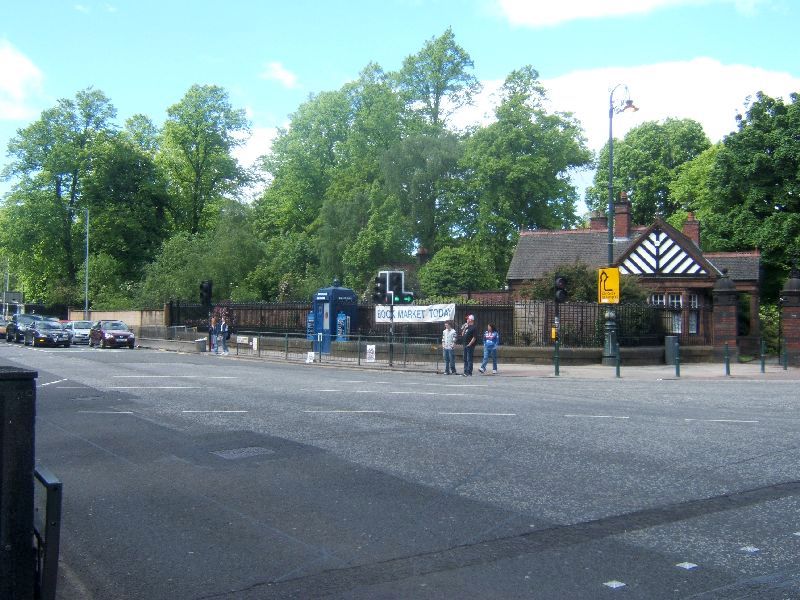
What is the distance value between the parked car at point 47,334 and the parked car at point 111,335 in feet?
5.44

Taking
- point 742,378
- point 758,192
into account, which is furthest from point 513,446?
point 758,192

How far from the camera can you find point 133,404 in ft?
49.7

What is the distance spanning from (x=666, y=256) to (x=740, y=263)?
419cm

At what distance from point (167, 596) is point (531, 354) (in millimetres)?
25993

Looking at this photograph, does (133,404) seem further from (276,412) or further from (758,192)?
(758,192)

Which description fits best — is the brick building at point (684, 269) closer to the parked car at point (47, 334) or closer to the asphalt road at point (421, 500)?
the parked car at point (47, 334)

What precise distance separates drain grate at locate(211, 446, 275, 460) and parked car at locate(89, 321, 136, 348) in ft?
112

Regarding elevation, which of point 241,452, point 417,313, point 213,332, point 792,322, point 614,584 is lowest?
point 614,584

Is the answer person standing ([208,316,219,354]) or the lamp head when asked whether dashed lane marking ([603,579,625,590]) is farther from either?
person standing ([208,316,219,354])

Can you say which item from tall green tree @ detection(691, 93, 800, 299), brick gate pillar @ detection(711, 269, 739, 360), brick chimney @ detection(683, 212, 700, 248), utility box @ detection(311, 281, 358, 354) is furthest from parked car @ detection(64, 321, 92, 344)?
tall green tree @ detection(691, 93, 800, 299)

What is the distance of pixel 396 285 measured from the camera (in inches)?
1171

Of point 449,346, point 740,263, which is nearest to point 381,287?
point 449,346

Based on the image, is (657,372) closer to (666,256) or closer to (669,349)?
(669,349)

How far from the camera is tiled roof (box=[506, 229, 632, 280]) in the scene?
147 ft
